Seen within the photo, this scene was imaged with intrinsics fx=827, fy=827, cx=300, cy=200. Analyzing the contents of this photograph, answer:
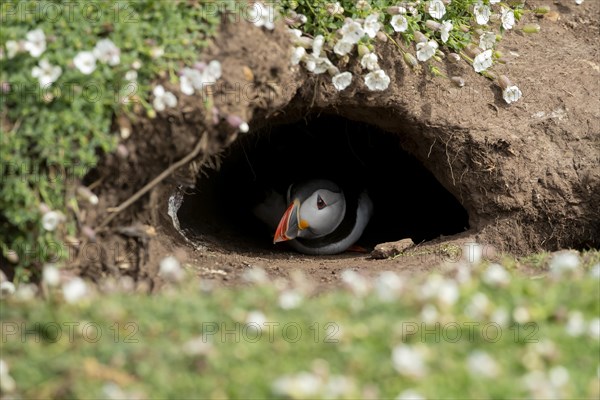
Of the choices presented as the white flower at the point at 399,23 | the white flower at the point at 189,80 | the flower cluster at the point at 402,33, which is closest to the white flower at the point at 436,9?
the flower cluster at the point at 402,33

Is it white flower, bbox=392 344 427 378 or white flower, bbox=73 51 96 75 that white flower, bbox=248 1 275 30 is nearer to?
white flower, bbox=73 51 96 75

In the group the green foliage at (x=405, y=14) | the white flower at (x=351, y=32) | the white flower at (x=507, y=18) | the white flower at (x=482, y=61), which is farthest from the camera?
the white flower at (x=507, y=18)

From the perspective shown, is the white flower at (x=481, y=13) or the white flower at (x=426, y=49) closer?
the white flower at (x=426, y=49)

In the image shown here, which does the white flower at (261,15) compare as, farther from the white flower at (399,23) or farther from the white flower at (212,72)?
the white flower at (399,23)

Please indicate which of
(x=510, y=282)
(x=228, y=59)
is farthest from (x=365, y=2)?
(x=510, y=282)

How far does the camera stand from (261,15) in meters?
4.47

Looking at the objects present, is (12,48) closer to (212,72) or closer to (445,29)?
(212,72)

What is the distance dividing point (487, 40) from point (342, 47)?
4.10 ft

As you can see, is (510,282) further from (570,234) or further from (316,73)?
(570,234)

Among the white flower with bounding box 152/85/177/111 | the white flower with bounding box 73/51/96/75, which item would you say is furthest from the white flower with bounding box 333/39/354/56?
the white flower with bounding box 73/51/96/75

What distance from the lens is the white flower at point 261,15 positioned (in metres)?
4.45

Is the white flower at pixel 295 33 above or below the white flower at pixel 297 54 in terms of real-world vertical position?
above

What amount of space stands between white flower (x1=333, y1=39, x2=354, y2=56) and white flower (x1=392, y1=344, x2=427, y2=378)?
2.39m

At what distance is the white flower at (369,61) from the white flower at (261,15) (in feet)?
2.57
